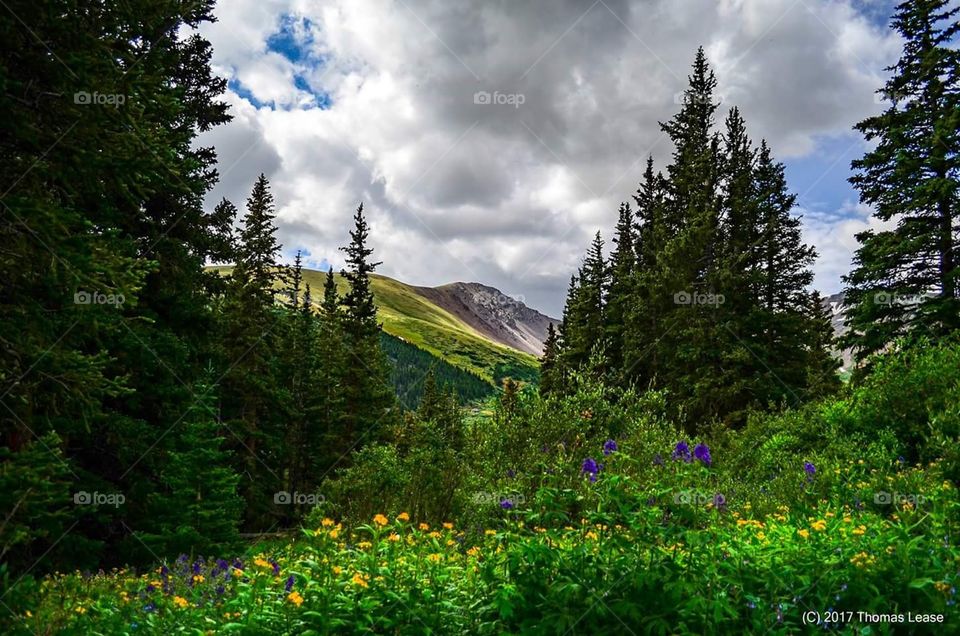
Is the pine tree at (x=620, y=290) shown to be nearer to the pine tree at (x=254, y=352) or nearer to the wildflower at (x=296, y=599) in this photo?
the pine tree at (x=254, y=352)

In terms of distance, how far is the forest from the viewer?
13.0ft

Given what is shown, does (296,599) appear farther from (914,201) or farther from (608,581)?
(914,201)

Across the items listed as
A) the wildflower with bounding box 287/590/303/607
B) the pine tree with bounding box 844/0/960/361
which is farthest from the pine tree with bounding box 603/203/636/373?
the wildflower with bounding box 287/590/303/607

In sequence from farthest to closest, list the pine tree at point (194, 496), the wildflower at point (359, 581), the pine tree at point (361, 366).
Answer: the pine tree at point (361, 366) < the pine tree at point (194, 496) < the wildflower at point (359, 581)

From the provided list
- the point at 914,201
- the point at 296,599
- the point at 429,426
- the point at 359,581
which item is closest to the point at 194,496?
the point at 429,426

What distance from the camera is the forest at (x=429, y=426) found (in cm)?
395

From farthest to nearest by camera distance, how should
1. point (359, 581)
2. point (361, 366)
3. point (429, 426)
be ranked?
point (361, 366) < point (429, 426) < point (359, 581)

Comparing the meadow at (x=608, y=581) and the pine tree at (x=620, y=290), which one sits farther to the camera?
the pine tree at (x=620, y=290)

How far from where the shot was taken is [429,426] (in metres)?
23.2

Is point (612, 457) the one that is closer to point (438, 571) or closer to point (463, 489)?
point (438, 571)

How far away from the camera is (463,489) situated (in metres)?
11.8

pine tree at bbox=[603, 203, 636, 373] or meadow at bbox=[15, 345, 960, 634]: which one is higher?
pine tree at bbox=[603, 203, 636, 373]

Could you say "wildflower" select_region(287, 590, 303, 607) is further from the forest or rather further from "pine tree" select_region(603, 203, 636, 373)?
"pine tree" select_region(603, 203, 636, 373)

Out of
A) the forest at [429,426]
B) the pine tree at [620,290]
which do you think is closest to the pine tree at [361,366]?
the forest at [429,426]
